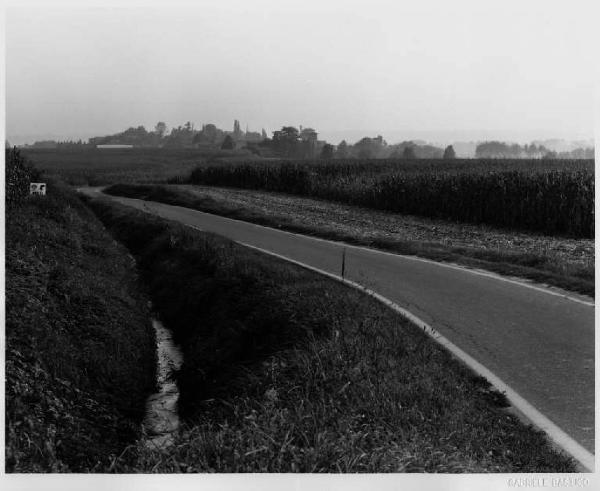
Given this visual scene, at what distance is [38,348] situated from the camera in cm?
812

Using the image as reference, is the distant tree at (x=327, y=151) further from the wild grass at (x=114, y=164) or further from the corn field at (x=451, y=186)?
the corn field at (x=451, y=186)

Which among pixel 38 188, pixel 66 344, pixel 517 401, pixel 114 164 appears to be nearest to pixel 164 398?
pixel 66 344

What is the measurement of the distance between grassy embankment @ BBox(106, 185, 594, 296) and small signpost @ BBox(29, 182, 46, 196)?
15.1 ft

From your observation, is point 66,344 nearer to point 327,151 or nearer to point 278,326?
point 278,326

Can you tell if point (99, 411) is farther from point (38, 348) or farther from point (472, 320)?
point (472, 320)

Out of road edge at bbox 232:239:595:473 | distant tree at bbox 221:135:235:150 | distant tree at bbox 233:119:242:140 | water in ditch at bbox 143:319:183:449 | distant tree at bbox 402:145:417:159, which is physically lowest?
water in ditch at bbox 143:319:183:449

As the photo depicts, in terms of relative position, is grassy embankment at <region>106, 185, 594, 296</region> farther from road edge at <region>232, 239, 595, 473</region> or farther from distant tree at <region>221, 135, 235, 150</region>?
distant tree at <region>221, 135, 235, 150</region>

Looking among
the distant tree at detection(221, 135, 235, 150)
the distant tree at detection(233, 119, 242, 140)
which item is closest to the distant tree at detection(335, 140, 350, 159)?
the distant tree at detection(233, 119, 242, 140)

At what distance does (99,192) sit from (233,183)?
3559mm

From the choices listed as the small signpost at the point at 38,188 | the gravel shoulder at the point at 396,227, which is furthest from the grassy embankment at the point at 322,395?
the gravel shoulder at the point at 396,227

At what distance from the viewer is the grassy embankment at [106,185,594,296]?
12202mm

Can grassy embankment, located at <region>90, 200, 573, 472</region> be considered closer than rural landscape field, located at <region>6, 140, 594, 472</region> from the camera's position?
Yes

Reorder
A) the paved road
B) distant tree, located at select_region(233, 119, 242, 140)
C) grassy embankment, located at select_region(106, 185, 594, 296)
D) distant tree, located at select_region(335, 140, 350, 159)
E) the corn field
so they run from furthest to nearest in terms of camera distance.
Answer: the corn field < grassy embankment, located at select_region(106, 185, 594, 296) < distant tree, located at select_region(335, 140, 350, 159) < distant tree, located at select_region(233, 119, 242, 140) < the paved road

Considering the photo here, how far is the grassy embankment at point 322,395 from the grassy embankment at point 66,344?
75 cm
